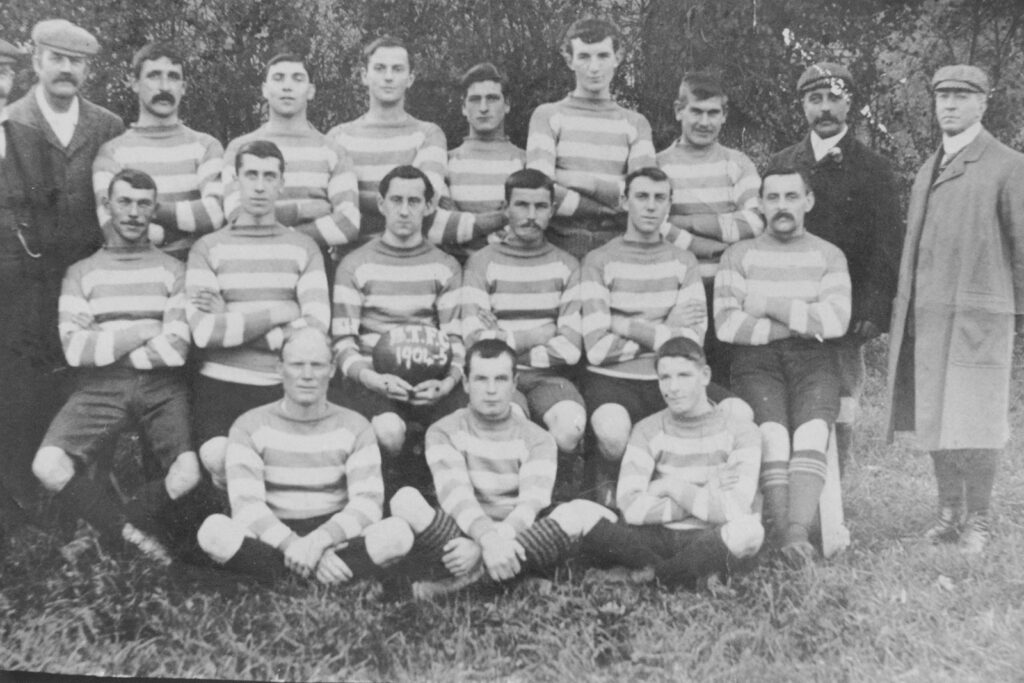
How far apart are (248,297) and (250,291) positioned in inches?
0.9

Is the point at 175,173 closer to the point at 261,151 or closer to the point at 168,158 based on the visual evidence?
the point at 168,158

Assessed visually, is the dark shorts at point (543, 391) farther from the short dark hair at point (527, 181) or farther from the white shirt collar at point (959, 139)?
the white shirt collar at point (959, 139)

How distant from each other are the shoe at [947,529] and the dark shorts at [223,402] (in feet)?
7.74

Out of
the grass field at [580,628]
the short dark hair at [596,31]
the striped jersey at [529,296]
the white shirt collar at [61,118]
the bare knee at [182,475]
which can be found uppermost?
the short dark hair at [596,31]

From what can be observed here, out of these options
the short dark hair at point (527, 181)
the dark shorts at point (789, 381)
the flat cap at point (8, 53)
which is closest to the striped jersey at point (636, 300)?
the dark shorts at point (789, 381)

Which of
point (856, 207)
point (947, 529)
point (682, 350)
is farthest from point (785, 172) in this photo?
point (947, 529)

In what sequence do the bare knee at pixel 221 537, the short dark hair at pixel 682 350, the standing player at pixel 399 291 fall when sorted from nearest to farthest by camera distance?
the bare knee at pixel 221 537 → the short dark hair at pixel 682 350 → the standing player at pixel 399 291

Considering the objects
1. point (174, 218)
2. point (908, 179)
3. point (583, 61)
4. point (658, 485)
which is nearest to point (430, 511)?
point (658, 485)

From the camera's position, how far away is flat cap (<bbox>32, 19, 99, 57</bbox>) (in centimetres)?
429

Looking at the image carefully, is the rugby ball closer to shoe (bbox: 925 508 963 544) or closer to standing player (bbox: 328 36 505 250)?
standing player (bbox: 328 36 505 250)

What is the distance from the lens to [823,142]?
4324 mm

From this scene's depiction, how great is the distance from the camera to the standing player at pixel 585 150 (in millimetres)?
4383

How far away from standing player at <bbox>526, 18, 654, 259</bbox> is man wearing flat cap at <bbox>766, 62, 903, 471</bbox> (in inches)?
22.1

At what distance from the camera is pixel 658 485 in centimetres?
387
